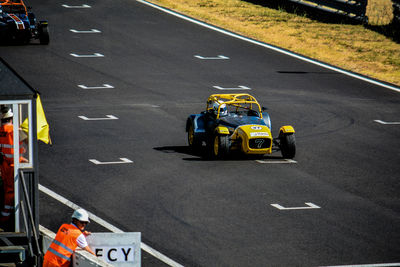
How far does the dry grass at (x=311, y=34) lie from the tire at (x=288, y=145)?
12.7 meters

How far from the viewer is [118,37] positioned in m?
37.5

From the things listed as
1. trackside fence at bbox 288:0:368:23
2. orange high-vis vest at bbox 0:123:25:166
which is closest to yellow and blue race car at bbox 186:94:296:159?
orange high-vis vest at bbox 0:123:25:166

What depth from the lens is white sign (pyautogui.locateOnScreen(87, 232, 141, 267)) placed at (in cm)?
1282

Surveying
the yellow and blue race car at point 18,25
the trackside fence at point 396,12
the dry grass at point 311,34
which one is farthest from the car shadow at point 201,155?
the trackside fence at point 396,12

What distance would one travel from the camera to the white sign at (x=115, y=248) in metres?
12.8

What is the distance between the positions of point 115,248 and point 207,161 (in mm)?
8301

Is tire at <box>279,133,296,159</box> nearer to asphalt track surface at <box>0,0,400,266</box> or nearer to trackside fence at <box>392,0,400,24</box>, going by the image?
asphalt track surface at <box>0,0,400,266</box>

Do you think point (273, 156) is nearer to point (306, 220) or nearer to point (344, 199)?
point (344, 199)

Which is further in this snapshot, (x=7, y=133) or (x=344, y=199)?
(x=344, y=199)

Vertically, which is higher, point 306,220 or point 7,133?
point 7,133

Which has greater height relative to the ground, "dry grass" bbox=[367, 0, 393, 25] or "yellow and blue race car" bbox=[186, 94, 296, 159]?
"dry grass" bbox=[367, 0, 393, 25]

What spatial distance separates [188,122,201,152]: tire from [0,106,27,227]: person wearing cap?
7797 mm

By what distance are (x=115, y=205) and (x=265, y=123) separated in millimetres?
5867

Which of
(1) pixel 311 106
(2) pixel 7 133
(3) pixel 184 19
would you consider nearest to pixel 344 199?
(2) pixel 7 133
